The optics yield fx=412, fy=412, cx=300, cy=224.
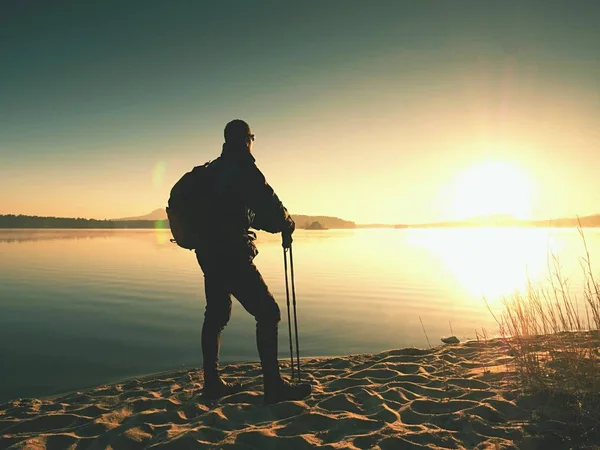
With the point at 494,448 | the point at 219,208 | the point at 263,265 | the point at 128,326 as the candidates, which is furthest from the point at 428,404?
the point at 263,265

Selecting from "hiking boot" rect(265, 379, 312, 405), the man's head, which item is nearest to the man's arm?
the man's head

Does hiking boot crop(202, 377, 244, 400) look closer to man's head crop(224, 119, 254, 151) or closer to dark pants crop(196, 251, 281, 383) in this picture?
dark pants crop(196, 251, 281, 383)

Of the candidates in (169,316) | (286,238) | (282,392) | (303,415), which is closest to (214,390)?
(282,392)

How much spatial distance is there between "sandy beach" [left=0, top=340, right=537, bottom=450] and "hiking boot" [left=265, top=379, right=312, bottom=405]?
0.44 ft

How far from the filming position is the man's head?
539 centimetres

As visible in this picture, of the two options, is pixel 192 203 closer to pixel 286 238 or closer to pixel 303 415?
pixel 286 238

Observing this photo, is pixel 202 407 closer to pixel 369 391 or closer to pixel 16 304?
pixel 369 391

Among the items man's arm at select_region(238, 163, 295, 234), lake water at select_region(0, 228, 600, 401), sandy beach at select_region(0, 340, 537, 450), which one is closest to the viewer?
sandy beach at select_region(0, 340, 537, 450)

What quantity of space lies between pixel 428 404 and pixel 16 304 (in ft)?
42.4

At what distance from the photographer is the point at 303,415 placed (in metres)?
4.70

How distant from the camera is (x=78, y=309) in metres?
12.3

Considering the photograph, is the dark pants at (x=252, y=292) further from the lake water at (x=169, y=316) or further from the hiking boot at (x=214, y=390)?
the lake water at (x=169, y=316)

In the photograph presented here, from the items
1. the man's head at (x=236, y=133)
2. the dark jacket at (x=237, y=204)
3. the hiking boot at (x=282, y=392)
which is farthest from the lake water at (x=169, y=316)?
the man's head at (x=236, y=133)

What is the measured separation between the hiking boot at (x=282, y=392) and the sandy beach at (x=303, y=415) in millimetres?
133
